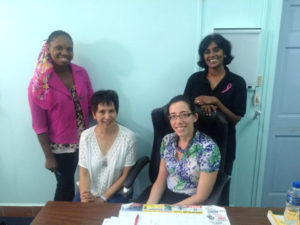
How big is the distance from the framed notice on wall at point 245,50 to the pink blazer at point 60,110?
3.62ft

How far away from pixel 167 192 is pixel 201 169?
28 centimetres

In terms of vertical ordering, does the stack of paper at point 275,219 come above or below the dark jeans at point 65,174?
above

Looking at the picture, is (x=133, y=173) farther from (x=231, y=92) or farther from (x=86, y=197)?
(x=231, y=92)

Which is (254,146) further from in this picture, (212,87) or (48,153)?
(48,153)

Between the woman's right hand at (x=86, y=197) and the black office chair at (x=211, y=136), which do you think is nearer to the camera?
the black office chair at (x=211, y=136)

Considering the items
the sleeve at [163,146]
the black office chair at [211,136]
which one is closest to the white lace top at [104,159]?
the black office chair at [211,136]

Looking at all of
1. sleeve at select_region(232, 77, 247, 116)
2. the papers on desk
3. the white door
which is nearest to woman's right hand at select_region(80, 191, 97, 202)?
the papers on desk

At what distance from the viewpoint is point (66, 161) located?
1832 mm

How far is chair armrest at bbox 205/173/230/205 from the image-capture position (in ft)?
4.10

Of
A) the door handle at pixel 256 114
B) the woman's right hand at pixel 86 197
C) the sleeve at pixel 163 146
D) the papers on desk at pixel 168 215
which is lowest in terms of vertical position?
the woman's right hand at pixel 86 197

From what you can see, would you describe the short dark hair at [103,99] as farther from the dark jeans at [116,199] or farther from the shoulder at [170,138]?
the dark jeans at [116,199]

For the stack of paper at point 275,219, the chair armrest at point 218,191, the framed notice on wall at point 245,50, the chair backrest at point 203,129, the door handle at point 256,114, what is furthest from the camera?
the door handle at point 256,114

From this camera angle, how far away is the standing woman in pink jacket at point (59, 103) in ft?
5.39

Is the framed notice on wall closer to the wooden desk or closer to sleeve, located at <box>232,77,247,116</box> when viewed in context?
sleeve, located at <box>232,77,247,116</box>
